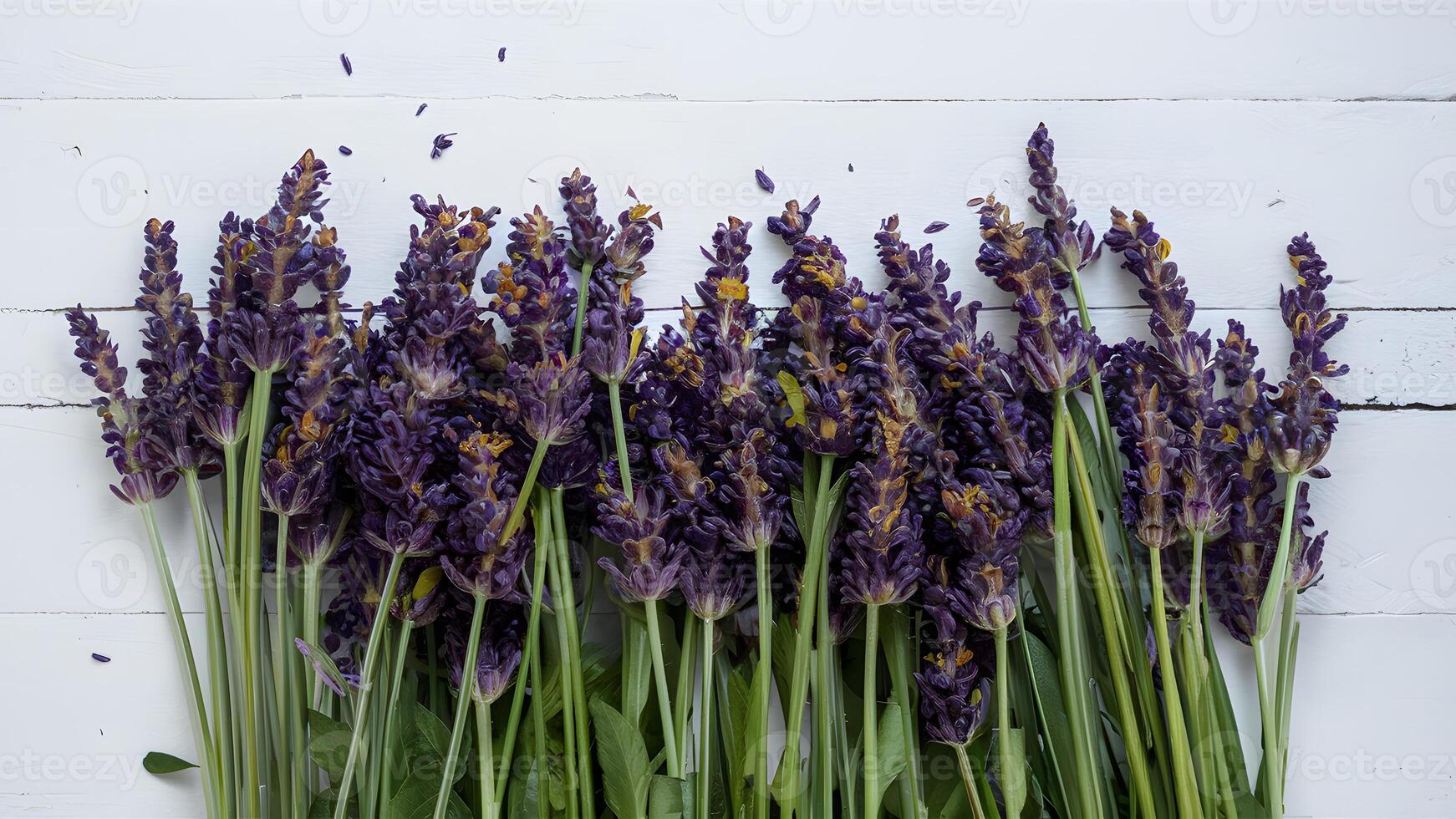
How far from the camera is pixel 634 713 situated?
2.47 feet

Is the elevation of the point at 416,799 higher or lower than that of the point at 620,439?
lower

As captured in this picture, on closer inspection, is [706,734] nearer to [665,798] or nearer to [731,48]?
[665,798]

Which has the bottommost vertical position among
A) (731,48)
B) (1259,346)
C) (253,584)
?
(253,584)

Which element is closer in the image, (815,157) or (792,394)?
(792,394)

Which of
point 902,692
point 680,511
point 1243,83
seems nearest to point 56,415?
point 680,511

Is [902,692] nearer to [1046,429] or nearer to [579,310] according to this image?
[1046,429]

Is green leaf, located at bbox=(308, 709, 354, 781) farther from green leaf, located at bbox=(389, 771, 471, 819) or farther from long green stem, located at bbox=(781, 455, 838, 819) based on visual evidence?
long green stem, located at bbox=(781, 455, 838, 819)

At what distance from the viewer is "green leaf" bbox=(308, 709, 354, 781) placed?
2.44 feet

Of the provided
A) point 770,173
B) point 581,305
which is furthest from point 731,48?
point 581,305

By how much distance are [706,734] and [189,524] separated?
58 cm

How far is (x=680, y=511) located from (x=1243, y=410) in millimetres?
553

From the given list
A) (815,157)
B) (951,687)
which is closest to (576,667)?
(951,687)

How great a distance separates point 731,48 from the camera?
2.88ft

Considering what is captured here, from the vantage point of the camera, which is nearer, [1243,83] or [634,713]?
[634,713]
